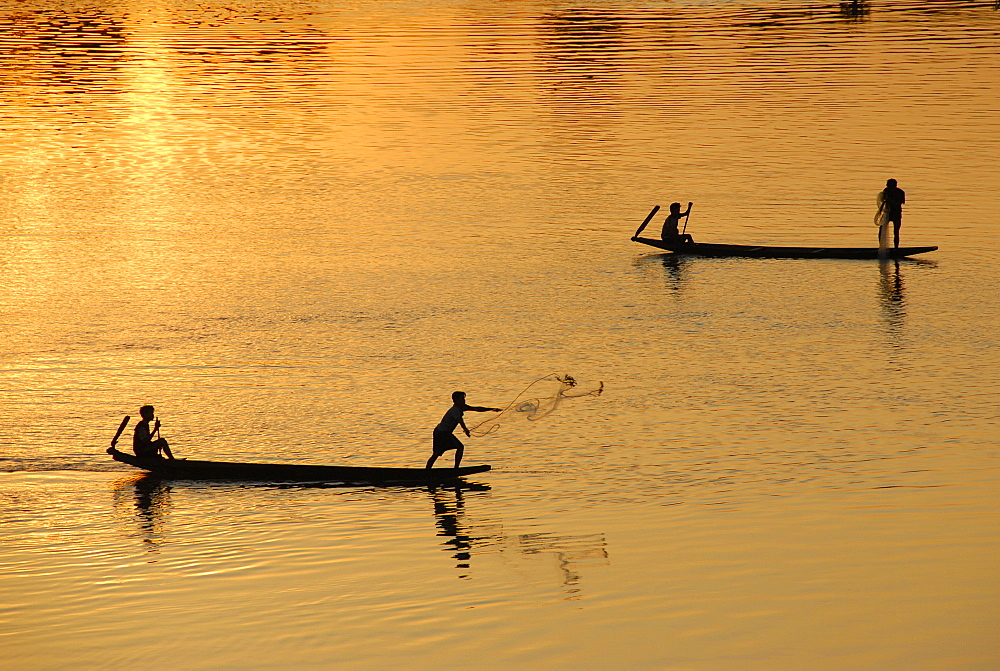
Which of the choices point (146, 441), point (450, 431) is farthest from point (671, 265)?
point (146, 441)

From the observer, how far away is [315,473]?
16.8 meters

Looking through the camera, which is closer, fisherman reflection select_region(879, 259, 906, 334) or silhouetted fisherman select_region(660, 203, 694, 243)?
fisherman reflection select_region(879, 259, 906, 334)

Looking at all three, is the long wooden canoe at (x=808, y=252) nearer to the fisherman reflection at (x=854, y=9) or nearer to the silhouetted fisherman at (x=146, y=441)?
the silhouetted fisherman at (x=146, y=441)

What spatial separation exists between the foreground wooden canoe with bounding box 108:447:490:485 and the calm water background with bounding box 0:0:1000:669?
0.66 feet

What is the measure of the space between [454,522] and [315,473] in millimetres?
2186

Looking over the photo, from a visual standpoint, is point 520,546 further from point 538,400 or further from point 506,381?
point 506,381

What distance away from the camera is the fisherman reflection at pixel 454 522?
14.7m

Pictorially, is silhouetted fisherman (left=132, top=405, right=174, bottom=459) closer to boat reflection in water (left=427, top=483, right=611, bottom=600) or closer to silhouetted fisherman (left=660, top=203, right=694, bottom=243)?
boat reflection in water (left=427, top=483, right=611, bottom=600)

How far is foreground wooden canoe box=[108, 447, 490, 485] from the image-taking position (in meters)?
16.8

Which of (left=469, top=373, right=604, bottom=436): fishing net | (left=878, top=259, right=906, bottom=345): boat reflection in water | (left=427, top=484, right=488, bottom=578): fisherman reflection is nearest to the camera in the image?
(left=427, top=484, right=488, bottom=578): fisherman reflection

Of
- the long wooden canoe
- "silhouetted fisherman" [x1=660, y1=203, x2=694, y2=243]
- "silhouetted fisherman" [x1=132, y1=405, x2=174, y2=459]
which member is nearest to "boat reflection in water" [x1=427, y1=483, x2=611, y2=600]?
"silhouetted fisherman" [x1=132, y1=405, x2=174, y2=459]

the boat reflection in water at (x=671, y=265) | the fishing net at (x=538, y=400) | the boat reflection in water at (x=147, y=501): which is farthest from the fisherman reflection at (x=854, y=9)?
the boat reflection in water at (x=147, y=501)

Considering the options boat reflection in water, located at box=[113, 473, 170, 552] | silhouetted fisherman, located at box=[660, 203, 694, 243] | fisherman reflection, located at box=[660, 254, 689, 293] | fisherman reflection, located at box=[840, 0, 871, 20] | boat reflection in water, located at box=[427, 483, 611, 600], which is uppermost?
fisherman reflection, located at box=[840, 0, 871, 20]

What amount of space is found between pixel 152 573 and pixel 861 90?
5366 cm
